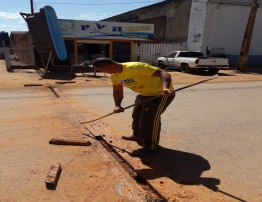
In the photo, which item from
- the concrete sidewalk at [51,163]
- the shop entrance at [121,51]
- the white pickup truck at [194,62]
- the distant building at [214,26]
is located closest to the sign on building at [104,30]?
the shop entrance at [121,51]

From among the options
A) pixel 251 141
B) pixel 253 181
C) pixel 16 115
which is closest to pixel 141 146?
pixel 253 181

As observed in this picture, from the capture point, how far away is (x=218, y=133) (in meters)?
4.23

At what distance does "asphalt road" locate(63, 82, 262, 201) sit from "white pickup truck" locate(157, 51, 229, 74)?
6713mm

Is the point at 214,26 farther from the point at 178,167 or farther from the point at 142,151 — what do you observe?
the point at 178,167

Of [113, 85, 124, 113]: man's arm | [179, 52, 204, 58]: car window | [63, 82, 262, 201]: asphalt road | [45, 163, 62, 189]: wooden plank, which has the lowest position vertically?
[63, 82, 262, 201]: asphalt road

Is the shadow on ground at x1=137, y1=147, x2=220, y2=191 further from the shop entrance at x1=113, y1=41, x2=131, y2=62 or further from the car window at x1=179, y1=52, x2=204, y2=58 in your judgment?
the shop entrance at x1=113, y1=41, x2=131, y2=62

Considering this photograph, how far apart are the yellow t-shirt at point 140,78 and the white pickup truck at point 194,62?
37.9ft

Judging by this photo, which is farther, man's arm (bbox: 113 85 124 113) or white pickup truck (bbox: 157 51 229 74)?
white pickup truck (bbox: 157 51 229 74)

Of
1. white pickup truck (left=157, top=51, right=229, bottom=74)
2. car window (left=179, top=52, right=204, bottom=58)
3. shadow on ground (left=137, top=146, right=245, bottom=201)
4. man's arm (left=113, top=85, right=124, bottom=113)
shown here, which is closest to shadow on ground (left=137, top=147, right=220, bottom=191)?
shadow on ground (left=137, top=146, right=245, bottom=201)

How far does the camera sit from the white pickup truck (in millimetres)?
13969

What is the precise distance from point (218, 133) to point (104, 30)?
45.2 feet

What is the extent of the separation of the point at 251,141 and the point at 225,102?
10.1ft

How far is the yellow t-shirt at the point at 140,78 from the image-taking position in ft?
9.53

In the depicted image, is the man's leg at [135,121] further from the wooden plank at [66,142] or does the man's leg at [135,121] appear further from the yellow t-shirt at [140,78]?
the wooden plank at [66,142]
